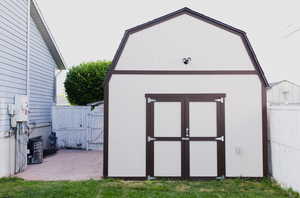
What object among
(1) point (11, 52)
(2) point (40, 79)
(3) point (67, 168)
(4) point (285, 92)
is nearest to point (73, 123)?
(2) point (40, 79)

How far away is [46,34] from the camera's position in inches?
453

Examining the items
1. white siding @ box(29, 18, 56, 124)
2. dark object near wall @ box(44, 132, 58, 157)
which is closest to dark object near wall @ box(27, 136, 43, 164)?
white siding @ box(29, 18, 56, 124)

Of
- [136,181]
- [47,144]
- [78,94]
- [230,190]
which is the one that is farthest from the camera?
[78,94]

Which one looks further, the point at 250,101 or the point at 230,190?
the point at 250,101

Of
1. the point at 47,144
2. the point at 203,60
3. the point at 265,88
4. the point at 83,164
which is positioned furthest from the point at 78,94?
the point at 265,88

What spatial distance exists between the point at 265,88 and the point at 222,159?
2052 mm

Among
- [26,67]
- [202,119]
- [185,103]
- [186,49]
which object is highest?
[186,49]

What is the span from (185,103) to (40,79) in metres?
6.50

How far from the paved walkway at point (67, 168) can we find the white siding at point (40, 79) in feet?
5.82

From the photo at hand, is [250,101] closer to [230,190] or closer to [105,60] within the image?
[230,190]

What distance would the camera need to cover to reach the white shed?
716 centimetres

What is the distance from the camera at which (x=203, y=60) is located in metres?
7.28

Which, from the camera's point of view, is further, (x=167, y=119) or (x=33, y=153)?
(x=33, y=153)

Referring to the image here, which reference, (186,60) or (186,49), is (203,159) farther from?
(186,49)
